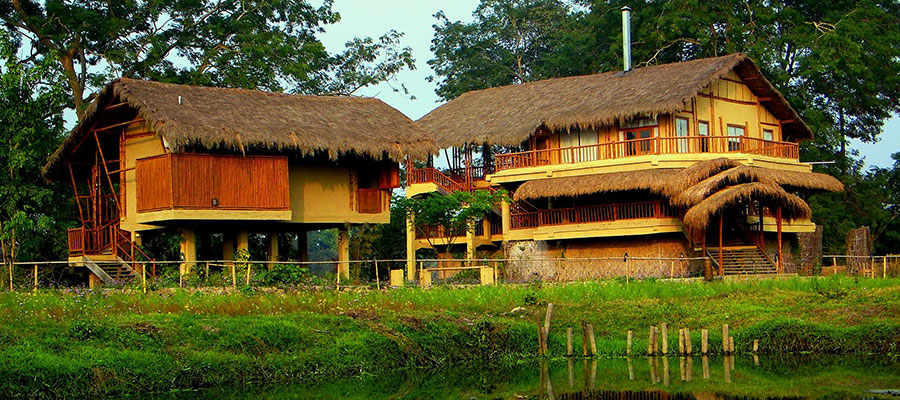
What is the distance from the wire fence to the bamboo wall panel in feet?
4.86

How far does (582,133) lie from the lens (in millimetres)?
38062

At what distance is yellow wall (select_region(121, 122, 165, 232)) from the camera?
97.3 feet

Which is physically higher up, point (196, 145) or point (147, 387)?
point (196, 145)

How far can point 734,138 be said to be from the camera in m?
37.5

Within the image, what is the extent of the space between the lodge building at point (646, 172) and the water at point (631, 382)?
11.0m

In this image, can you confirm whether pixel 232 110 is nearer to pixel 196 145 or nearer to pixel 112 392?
pixel 196 145

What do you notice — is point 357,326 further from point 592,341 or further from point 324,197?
point 324,197

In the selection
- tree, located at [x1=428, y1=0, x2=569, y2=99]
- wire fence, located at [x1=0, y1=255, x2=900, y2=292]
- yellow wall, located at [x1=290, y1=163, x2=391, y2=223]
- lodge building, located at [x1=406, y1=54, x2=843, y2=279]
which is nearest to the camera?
wire fence, located at [x1=0, y1=255, x2=900, y2=292]

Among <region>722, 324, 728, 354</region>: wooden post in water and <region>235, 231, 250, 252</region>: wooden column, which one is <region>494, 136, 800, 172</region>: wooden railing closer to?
<region>235, 231, 250, 252</region>: wooden column

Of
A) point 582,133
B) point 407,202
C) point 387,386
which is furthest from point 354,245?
point 387,386

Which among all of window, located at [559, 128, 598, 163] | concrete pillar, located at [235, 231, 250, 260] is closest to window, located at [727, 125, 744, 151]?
window, located at [559, 128, 598, 163]

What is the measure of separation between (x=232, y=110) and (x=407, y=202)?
8.37 meters

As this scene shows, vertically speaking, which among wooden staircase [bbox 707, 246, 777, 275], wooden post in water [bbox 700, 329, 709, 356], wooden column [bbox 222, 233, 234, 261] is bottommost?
wooden post in water [bbox 700, 329, 709, 356]

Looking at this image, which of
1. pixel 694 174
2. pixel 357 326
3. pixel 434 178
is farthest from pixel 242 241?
pixel 694 174
